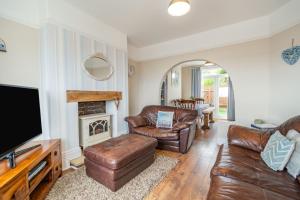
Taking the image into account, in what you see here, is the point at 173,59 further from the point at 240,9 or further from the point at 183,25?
the point at 240,9

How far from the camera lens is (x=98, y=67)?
3139mm

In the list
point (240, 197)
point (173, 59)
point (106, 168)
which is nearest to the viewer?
point (240, 197)

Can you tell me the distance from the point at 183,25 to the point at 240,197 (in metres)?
3.25

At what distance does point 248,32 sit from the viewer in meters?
3.06

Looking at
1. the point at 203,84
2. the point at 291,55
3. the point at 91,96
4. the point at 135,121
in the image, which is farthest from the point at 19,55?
the point at 203,84

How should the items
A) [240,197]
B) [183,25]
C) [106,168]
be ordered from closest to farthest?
[240,197] < [106,168] < [183,25]

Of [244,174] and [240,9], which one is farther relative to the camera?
[240,9]

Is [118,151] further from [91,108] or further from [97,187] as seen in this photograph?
[91,108]

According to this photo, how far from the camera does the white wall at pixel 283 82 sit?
2.39m

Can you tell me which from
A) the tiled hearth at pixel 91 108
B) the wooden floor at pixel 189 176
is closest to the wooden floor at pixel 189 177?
the wooden floor at pixel 189 176

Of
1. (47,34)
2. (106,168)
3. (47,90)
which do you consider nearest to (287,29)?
(106,168)

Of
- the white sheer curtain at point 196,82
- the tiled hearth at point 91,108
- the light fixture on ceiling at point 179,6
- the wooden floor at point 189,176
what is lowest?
the wooden floor at point 189,176

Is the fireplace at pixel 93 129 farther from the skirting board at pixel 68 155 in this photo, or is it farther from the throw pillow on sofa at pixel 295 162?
the throw pillow on sofa at pixel 295 162

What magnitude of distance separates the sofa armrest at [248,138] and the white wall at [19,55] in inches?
126
